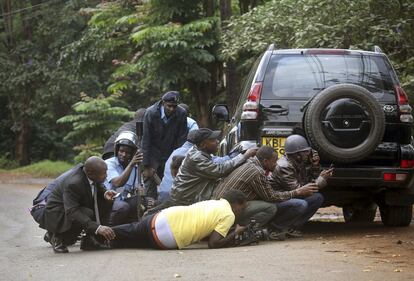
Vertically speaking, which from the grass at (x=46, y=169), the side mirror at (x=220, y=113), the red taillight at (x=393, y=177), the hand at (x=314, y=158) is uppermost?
the side mirror at (x=220, y=113)

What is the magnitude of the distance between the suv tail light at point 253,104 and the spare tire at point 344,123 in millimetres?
604

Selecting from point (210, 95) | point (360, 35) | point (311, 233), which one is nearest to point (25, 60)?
point (210, 95)

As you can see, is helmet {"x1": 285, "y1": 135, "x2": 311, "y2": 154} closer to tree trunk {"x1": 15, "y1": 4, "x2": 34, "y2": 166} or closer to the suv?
the suv

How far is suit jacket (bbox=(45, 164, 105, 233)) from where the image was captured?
9.38m

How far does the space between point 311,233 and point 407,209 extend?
1247mm

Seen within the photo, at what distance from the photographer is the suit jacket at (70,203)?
938 centimetres

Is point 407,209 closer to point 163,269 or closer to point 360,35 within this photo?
point 163,269

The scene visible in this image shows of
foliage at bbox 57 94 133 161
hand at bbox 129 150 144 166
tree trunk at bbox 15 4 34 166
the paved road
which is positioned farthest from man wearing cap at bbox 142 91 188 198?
tree trunk at bbox 15 4 34 166

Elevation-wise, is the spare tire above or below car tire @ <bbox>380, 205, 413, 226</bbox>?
above

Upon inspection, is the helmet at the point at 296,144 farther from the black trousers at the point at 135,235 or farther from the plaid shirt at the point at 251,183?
the black trousers at the point at 135,235

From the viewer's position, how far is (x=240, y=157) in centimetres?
995

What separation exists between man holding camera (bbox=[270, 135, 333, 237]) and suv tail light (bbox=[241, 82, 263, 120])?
530 mm

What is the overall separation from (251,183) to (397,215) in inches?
91.7

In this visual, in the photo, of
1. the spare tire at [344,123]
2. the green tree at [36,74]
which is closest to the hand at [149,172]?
the spare tire at [344,123]
